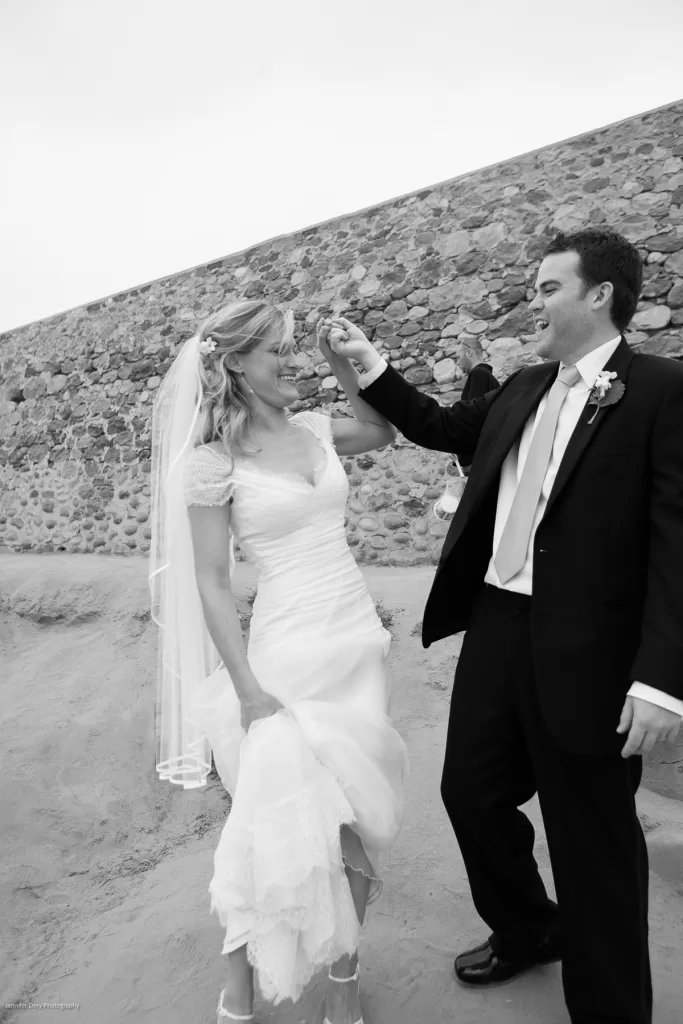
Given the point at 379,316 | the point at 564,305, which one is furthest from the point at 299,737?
the point at 379,316

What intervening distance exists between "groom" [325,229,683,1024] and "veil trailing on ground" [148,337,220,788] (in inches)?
34.1

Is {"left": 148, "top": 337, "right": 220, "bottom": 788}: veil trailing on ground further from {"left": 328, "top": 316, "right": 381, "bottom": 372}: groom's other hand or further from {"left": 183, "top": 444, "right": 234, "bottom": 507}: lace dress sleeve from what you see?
{"left": 328, "top": 316, "right": 381, "bottom": 372}: groom's other hand

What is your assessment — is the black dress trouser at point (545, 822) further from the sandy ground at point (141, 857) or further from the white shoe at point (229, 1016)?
the white shoe at point (229, 1016)

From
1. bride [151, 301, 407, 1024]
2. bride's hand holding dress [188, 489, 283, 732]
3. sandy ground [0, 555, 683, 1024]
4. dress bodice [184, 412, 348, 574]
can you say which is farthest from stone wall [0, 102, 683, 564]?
bride's hand holding dress [188, 489, 283, 732]

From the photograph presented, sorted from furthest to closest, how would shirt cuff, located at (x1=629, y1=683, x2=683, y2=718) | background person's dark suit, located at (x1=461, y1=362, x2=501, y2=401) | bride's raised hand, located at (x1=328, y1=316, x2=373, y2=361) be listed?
1. background person's dark suit, located at (x1=461, y1=362, x2=501, y2=401)
2. bride's raised hand, located at (x1=328, y1=316, x2=373, y2=361)
3. shirt cuff, located at (x1=629, y1=683, x2=683, y2=718)

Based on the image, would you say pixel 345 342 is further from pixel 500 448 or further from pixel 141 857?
pixel 141 857

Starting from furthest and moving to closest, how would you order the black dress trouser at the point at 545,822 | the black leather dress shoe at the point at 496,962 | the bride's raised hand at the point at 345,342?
the bride's raised hand at the point at 345,342 → the black leather dress shoe at the point at 496,962 → the black dress trouser at the point at 545,822

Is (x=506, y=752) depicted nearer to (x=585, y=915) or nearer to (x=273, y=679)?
(x=585, y=915)

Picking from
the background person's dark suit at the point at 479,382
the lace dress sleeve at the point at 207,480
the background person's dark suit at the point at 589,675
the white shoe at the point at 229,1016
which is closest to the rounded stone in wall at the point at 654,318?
the background person's dark suit at the point at 479,382

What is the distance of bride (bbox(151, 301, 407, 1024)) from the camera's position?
1800 millimetres

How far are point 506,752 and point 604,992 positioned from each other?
0.61m

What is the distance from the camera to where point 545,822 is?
6.11ft

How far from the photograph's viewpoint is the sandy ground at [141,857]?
2.20 metres

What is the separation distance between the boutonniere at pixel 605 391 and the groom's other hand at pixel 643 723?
0.70m
